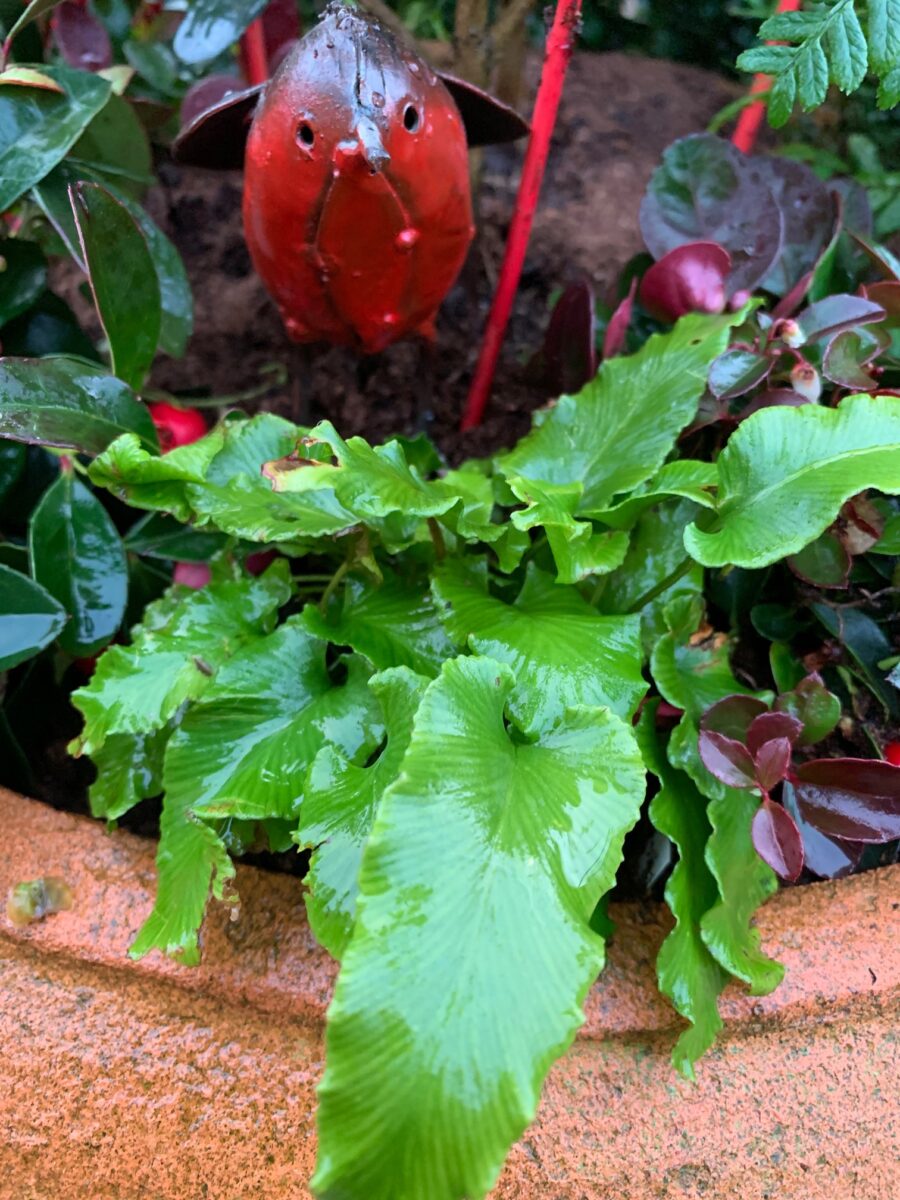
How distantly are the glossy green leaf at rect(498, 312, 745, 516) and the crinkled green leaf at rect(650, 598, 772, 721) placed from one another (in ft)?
0.32

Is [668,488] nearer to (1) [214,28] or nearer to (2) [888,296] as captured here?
(2) [888,296]

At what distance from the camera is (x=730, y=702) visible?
23.0 inches

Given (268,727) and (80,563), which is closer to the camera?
(268,727)

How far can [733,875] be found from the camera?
0.56 metres

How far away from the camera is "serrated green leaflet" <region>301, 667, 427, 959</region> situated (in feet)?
1.54

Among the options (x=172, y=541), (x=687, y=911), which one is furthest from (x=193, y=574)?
(x=687, y=911)

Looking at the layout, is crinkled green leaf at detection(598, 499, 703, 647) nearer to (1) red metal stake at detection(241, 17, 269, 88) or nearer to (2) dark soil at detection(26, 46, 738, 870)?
(2) dark soil at detection(26, 46, 738, 870)

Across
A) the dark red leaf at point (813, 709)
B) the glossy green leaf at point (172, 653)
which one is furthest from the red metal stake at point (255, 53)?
the dark red leaf at point (813, 709)

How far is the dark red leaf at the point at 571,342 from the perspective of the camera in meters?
0.81

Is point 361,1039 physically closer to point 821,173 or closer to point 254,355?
point 254,355

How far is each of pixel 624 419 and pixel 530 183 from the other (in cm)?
27

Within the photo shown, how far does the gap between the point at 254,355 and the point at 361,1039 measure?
89 centimetres

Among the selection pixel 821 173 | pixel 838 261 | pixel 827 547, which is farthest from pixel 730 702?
pixel 821 173

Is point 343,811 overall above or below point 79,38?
below
